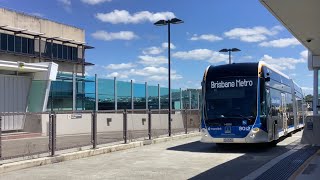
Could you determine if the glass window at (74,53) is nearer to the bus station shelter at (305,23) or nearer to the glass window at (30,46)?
the glass window at (30,46)

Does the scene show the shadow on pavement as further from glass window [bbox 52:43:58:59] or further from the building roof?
glass window [bbox 52:43:58:59]

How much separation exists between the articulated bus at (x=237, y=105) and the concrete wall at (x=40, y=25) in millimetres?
29977

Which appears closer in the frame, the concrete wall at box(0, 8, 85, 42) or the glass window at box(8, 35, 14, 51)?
the glass window at box(8, 35, 14, 51)

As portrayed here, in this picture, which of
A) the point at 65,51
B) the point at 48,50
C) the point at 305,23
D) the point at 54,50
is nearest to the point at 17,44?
the point at 48,50

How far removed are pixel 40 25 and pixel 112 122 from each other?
2613cm

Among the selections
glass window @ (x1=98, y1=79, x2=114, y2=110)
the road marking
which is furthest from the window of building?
the road marking

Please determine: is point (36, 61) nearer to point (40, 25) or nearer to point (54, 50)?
point (54, 50)

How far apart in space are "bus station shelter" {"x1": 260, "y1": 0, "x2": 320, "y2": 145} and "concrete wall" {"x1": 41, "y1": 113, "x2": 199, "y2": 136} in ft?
25.4

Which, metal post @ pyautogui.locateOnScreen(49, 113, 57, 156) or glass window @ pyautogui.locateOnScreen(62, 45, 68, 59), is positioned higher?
glass window @ pyautogui.locateOnScreen(62, 45, 68, 59)

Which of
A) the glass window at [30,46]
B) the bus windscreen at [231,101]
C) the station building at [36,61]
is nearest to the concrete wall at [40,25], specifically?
the station building at [36,61]

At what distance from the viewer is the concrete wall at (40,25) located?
44.0 meters

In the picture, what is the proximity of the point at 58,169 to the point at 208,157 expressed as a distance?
5217 mm

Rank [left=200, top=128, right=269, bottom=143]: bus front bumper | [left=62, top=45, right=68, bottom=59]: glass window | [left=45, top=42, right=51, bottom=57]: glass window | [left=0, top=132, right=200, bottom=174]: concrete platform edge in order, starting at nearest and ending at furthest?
1. [left=0, top=132, right=200, bottom=174]: concrete platform edge
2. [left=200, top=128, right=269, bottom=143]: bus front bumper
3. [left=45, top=42, right=51, bottom=57]: glass window
4. [left=62, top=45, right=68, bottom=59]: glass window

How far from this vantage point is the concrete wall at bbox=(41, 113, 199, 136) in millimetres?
18420
